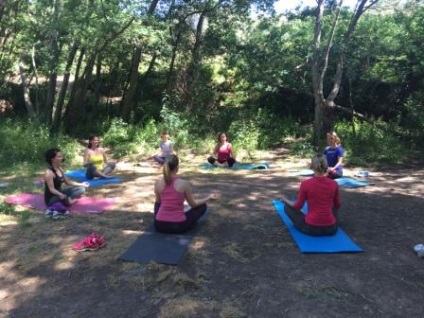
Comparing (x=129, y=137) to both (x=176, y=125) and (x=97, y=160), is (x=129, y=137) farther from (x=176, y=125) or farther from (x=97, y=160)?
(x=97, y=160)

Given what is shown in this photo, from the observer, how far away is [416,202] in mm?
6988

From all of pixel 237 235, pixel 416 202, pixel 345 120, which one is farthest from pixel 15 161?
pixel 345 120

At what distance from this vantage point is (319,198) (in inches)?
198

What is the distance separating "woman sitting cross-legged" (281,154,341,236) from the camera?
5.03m

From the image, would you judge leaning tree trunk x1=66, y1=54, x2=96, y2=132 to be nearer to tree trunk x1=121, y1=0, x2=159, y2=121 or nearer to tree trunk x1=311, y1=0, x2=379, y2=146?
tree trunk x1=121, y1=0, x2=159, y2=121

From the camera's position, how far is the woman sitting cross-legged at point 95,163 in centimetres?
895

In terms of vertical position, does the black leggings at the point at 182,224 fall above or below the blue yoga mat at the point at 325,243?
above

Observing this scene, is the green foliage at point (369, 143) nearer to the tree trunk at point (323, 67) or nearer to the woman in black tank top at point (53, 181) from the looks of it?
the tree trunk at point (323, 67)

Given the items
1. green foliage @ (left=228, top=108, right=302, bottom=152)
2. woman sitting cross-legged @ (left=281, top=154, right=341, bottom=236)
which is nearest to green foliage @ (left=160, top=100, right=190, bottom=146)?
green foliage @ (left=228, top=108, right=302, bottom=152)

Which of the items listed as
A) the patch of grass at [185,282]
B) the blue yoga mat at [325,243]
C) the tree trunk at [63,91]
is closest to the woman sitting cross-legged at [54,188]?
the patch of grass at [185,282]

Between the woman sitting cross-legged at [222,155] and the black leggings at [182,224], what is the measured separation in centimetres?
531

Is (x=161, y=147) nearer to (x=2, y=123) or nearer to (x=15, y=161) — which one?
(x=15, y=161)

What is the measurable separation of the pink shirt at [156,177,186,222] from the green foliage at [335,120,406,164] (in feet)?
23.6

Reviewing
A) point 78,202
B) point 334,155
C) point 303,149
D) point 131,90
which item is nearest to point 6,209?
point 78,202
